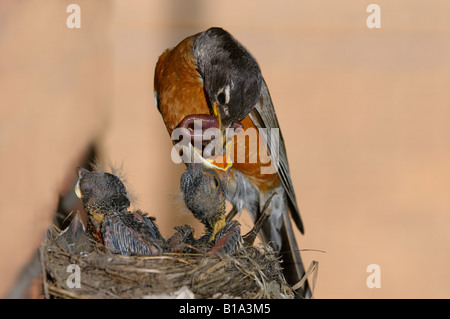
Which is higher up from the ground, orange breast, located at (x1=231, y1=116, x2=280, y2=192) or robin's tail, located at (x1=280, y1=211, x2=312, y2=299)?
orange breast, located at (x1=231, y1=116, x2=280, y2=192)

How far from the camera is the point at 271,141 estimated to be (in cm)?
261

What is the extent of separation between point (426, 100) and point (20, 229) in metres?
2.48

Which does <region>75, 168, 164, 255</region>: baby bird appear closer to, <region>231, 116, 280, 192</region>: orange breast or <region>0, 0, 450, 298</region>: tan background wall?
<region>231, 116, 280, 192</region>: orange breast

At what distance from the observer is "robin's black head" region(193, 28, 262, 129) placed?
217 centimetres

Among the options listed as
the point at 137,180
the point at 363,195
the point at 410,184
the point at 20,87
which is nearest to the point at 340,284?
the point at 363,195

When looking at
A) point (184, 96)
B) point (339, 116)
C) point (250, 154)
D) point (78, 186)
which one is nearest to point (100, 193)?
point (78, 186)

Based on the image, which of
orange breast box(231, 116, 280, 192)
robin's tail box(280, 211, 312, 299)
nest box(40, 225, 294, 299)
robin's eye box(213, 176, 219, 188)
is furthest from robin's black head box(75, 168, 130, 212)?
robin's tail box(280, 211, 312, 299)

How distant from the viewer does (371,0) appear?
2.98 meters

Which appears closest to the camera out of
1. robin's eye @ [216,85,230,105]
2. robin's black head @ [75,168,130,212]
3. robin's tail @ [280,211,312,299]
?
robin's black head @ [75,168,130,212]

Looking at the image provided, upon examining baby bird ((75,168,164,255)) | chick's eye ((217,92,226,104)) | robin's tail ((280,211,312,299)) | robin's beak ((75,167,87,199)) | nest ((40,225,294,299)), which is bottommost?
robin's tail ((280,211,312,299))

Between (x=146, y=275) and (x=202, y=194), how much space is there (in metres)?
0.56

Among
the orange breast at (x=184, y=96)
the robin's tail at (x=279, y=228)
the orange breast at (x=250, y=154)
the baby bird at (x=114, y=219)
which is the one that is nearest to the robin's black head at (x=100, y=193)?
the baby bird at (x=114, y=219)

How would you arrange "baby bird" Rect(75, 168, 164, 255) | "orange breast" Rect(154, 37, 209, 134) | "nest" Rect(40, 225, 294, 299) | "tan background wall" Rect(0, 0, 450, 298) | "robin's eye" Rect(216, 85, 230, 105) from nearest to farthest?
"nest" Rect(40, 225, 294, 299), "baby bird" Rect(75, 168, 164, 255), "robin's eye" Rect(216, 85, 230, 105), "orange breast" Rect(154, 37, 209, 134), "tan background wall" Rect(0, 0, 450, 298)

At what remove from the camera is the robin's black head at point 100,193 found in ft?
6.10
